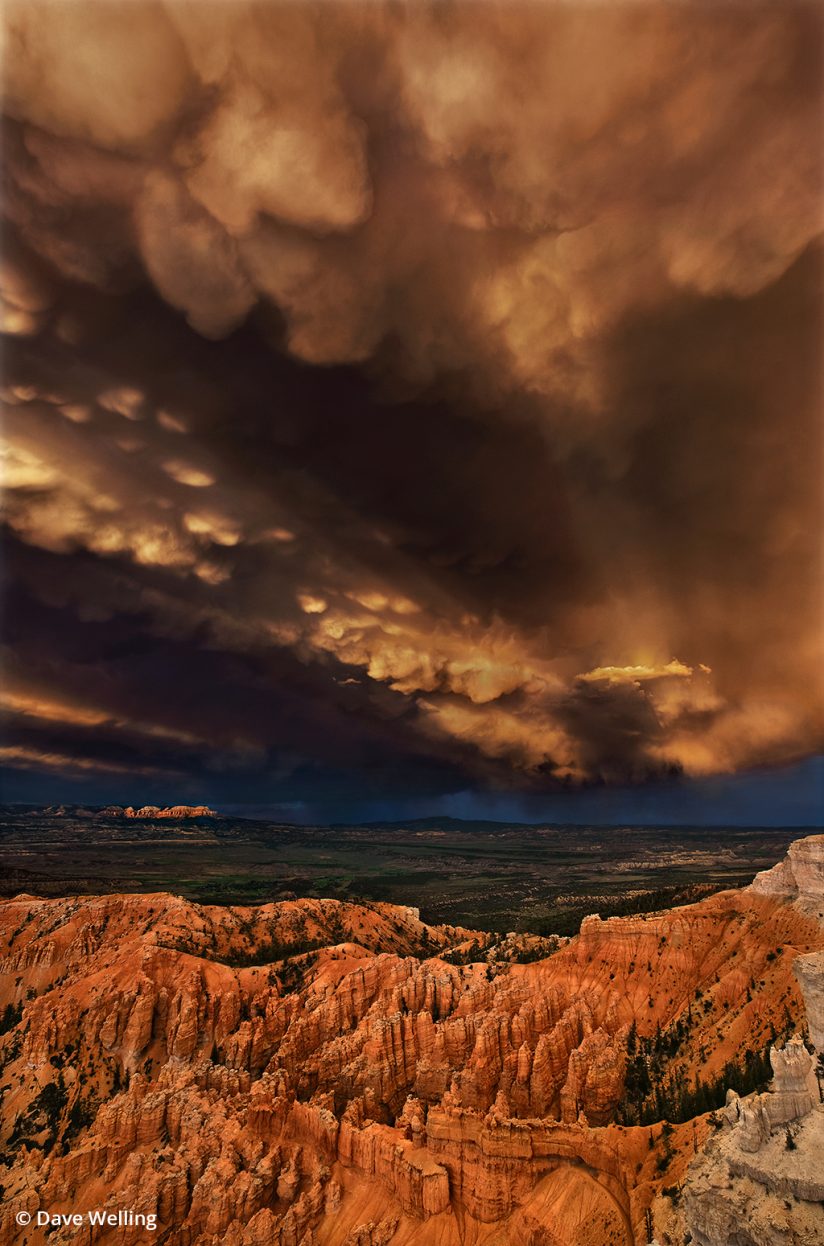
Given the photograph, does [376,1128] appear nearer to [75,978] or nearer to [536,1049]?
[536,1049]

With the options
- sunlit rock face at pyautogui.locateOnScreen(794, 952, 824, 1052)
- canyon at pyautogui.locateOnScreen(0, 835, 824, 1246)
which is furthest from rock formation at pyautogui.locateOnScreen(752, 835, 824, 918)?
sunlit rock face at pyautogui.locateOnScreen(794, 952, 824, 1052)

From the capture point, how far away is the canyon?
4469 cm

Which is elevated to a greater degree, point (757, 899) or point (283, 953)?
point (757, 899)

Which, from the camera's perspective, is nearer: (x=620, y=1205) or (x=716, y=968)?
(x=620, y=1205)

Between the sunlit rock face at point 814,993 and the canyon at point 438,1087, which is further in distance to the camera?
the canyon at point 438,1087

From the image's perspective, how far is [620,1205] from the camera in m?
47.0

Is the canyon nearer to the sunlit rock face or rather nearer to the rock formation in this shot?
the sunlit rock face

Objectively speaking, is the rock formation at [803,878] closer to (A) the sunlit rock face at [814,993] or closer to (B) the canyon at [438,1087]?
(B) the canyon at [438,1087]

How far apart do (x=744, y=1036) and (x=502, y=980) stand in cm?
3574

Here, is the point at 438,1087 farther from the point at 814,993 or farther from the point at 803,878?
the point at 803,878

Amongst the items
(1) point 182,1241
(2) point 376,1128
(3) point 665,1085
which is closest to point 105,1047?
(1) point 182,1241

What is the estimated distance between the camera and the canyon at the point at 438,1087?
4469 centimetres

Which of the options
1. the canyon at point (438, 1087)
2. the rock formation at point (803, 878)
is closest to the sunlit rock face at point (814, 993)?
the canyon at point (438, 1087)

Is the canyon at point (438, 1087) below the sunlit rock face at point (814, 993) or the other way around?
below
